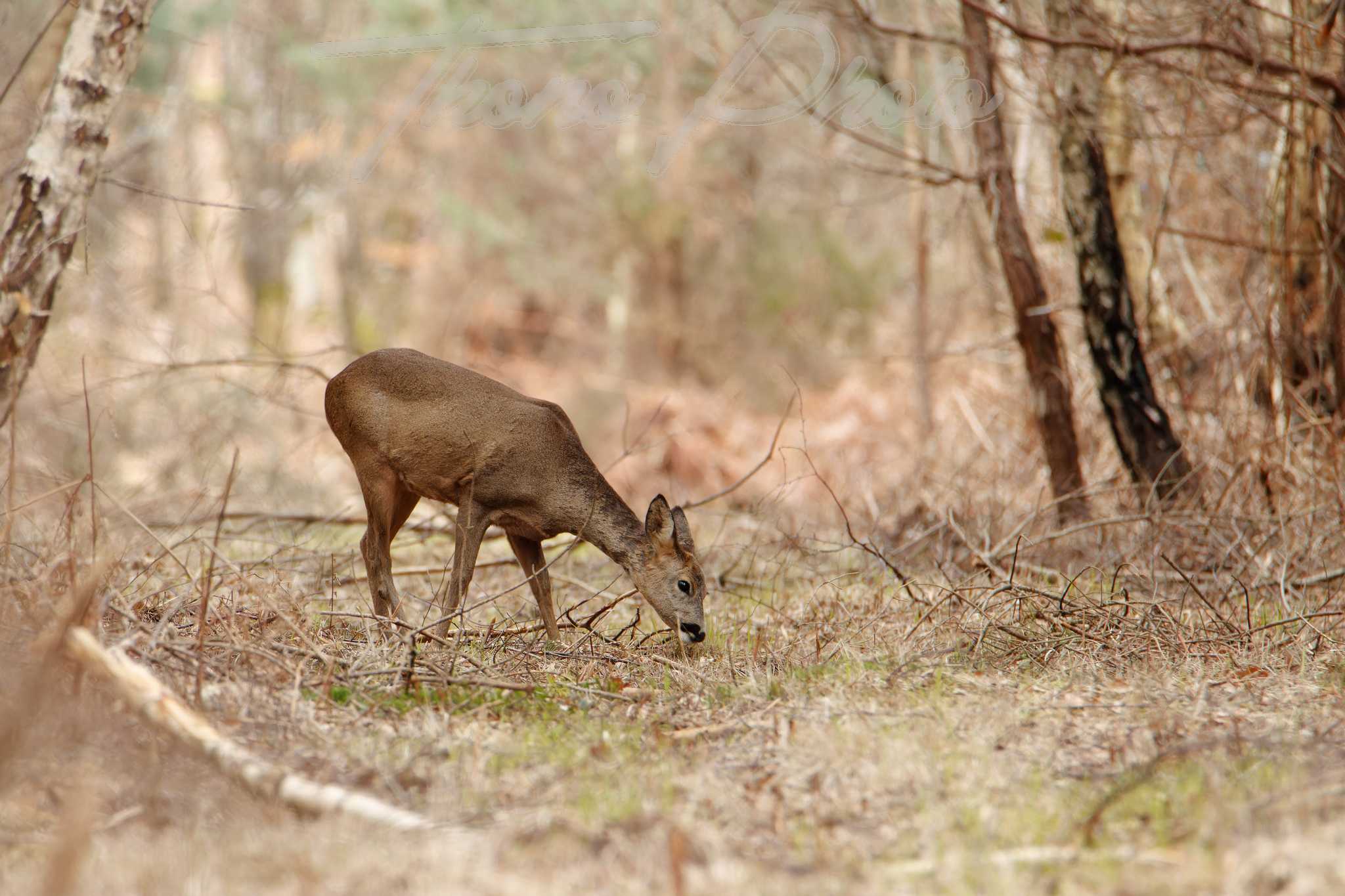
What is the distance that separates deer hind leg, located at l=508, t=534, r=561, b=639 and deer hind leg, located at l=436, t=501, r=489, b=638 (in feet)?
0.98

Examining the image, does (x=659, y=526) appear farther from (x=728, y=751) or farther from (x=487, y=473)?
(x=728, y=751)

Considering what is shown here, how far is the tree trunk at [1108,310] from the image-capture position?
26.8 ft

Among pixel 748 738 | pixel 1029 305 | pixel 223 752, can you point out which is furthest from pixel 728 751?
pixel 1029 305

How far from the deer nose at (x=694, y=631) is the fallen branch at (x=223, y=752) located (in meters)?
2.46

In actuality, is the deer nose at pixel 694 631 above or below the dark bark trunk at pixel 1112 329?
below

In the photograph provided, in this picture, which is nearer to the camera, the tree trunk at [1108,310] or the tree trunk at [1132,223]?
the tree trunk at [1108,310]

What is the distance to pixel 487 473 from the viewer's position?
6.07 meters

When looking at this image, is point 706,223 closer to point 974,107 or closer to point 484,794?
point 974,107

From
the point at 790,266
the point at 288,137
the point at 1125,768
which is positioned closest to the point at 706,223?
the point at 790,266

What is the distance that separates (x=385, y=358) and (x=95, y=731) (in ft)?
8.63

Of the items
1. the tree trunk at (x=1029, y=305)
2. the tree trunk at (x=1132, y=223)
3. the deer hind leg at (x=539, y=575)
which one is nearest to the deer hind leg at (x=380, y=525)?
the deer hind leg at (x=539, y=575)

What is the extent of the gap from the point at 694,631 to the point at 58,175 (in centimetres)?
374

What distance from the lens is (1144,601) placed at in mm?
5609

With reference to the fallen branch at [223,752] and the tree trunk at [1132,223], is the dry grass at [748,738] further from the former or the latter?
the tree trunk at [1132,223]
